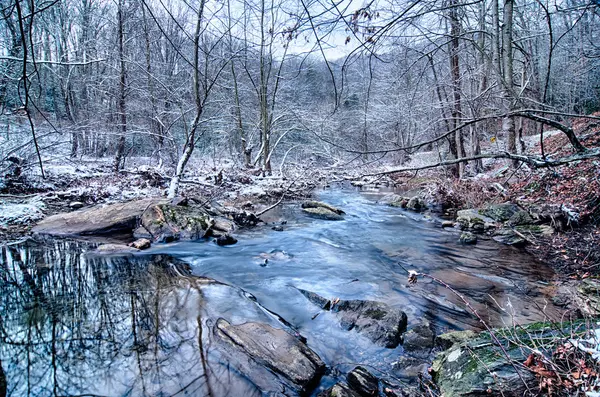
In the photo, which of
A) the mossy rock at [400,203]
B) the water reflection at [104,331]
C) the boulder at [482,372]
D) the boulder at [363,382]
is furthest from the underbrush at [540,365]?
the mossy rock at [400,203]

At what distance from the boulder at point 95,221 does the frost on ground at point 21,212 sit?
390 mm

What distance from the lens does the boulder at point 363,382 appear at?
2.68 m

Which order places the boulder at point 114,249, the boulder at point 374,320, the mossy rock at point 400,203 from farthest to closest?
1. the mossy rock at point 400,203
2. the boulder at point 114,249
3. the boulder at point 374,320

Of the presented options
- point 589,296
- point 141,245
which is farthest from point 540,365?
point 141,245

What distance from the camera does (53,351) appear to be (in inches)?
118

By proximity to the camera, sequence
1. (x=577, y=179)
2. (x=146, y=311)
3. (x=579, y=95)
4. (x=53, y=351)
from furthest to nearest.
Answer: (x=579, y=95) → (x=577, y=179) → (x=146, y=311) → (x=53, y=351)

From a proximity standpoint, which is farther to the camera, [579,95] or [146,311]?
[579,95]

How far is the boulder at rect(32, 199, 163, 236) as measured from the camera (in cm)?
678

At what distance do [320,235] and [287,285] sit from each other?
2905 millimetres

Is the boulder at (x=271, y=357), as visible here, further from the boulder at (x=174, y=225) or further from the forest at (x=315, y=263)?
the boulder at (x=174, y=225)

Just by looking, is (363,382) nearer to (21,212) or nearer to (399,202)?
(21,212)

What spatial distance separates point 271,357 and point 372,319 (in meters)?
1.29

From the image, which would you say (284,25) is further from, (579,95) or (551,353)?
(579,95)

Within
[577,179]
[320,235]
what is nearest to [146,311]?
[320,235]
